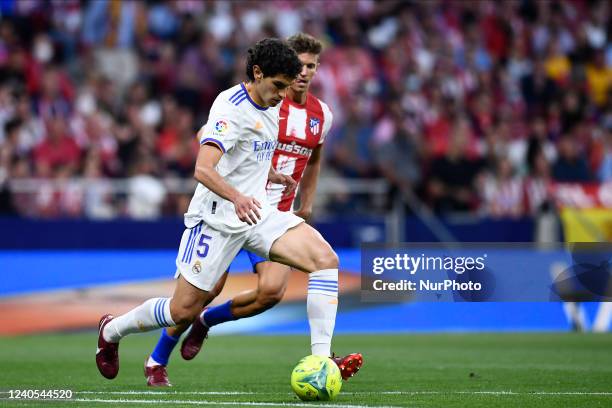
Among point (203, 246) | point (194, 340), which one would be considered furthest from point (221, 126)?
point (194, 340)

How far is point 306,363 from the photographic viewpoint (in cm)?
718

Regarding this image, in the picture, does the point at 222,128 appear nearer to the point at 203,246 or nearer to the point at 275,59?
the point at 275,59

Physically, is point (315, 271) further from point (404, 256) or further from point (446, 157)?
point (446, 157)

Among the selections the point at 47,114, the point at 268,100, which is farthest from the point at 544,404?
the point at 47,114

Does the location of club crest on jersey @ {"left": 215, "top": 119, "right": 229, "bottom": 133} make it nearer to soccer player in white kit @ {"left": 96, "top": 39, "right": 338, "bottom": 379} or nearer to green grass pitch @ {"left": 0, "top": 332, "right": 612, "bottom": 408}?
soccer player in white kit @ {"left": 96, "top": 39, "right": 338, "bottom": 379}

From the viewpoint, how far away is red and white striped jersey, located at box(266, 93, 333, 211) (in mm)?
9078

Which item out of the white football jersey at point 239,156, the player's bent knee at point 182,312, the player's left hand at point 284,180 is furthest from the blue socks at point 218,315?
the white football jersey at point 239,156

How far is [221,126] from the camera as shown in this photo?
7.52m

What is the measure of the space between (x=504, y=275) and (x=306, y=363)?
8.88ft

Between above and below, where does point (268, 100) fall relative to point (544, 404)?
above

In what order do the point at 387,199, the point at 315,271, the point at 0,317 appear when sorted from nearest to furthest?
the point at 315,271, the point at 0,317, the point at 387,199

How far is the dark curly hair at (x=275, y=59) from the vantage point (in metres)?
7.50

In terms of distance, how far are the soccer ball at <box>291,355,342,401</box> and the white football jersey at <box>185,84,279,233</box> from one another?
1.10 metres

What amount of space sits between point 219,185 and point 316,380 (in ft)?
4.43
